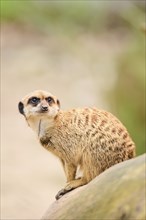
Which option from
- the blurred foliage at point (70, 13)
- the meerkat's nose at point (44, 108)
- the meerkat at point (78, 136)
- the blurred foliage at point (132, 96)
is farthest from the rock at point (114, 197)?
the blurred foliage at point (70, 13)

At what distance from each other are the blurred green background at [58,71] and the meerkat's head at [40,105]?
0.41 metres

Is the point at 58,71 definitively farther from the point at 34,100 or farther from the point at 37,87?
the point at 34,100

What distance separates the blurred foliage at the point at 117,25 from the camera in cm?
499

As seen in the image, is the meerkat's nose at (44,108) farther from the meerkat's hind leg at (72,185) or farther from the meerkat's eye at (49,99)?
the meerkat's hind leg at (72,185)

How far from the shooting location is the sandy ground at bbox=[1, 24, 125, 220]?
5402 millimetres

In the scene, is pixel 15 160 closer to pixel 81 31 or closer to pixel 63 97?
pixel 63 97

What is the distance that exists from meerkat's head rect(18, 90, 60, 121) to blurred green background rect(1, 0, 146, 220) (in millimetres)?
413

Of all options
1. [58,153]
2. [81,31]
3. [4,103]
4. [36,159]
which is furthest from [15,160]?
[58,153]

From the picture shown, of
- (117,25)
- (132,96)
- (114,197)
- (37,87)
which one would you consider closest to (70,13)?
(37,87)

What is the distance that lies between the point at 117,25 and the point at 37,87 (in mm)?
1513

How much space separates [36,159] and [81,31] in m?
2.50

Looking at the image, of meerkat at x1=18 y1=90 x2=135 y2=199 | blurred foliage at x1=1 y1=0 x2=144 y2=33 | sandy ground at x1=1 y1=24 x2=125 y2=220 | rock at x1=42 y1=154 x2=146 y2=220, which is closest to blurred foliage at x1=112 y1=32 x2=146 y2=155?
sandy ground at x1=1 y1=24 x2=125 y2=220

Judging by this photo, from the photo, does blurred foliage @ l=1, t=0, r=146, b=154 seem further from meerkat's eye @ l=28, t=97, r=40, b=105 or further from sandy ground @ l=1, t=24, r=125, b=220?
meerkat's eye @ l=28, t=97, r=40, b=105

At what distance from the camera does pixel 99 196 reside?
248 centimetres
